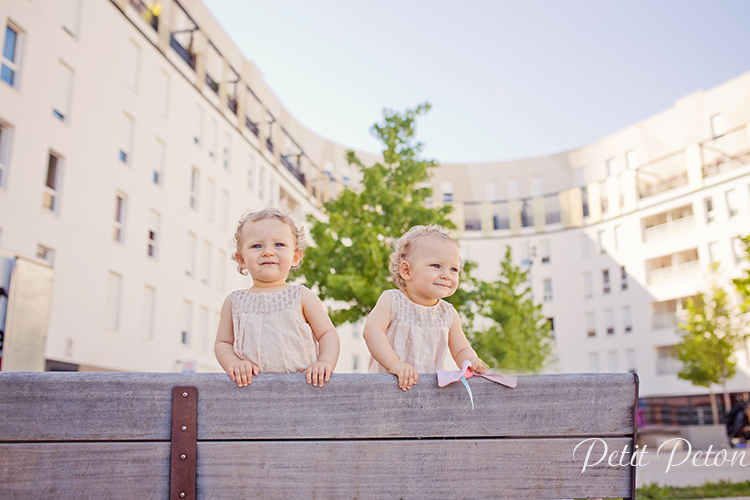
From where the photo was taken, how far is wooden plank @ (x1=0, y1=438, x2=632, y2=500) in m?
1.96

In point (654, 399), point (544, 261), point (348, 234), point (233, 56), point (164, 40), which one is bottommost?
point (654, 399)

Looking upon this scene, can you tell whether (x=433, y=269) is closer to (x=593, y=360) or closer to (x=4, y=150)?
(x=4, y=150)

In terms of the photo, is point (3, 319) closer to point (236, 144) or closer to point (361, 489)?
point (361, 489)

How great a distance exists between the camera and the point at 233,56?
3531 cm

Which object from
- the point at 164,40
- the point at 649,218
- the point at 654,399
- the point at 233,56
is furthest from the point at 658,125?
the point at 164,40

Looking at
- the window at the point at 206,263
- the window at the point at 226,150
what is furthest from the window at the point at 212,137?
the window at the point at 206,263

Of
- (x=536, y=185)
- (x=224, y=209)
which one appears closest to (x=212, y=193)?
(x=224, y=209)

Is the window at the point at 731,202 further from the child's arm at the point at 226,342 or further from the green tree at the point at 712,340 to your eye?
the child's arm at the point at 226,342

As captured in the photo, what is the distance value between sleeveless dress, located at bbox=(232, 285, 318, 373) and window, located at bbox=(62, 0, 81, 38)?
20172 mm

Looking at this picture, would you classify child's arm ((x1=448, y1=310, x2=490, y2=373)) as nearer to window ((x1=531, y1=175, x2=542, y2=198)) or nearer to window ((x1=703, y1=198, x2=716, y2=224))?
window ((x1=703, y1=198, x2=716, y2=224))

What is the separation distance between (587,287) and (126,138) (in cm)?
3569

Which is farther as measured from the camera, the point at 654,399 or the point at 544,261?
the point at 544,261

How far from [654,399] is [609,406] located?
44398 millimetres

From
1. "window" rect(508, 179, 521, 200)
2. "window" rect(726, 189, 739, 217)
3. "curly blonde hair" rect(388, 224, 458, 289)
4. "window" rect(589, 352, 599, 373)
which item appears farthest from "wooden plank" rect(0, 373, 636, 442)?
"window" rect(508, 179, 521, 200)
